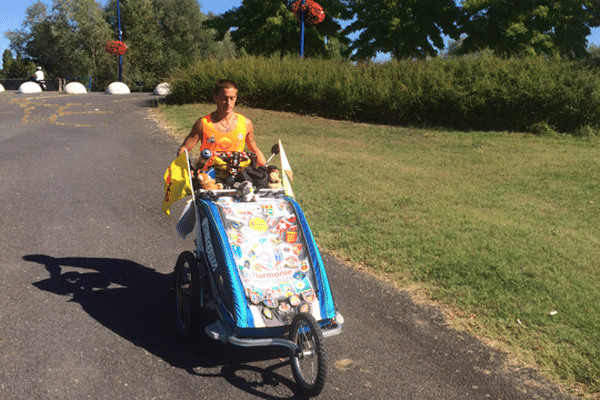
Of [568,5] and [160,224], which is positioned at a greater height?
[568,5]

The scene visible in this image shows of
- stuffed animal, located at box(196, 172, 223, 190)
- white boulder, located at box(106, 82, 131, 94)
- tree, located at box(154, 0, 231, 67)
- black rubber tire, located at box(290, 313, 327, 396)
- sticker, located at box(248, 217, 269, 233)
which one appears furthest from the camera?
tree, located at box(154, 0, 231, 67)

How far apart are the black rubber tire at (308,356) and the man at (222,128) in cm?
191

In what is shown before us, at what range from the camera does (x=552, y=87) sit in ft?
57.9

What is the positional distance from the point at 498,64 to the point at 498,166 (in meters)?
7.53

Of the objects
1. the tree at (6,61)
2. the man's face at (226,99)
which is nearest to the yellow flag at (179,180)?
the man's face at (226,99)

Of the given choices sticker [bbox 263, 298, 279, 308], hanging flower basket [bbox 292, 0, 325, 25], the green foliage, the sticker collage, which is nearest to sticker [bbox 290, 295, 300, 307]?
the sticker collage

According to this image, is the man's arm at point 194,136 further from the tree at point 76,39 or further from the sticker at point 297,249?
the tree at point 76,39

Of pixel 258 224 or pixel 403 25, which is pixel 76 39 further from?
pixel 258 224

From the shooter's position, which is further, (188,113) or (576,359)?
(188,113)

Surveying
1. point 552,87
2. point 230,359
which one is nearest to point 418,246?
point 230,359

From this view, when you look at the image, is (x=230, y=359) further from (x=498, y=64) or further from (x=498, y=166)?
(x=498, y=64)

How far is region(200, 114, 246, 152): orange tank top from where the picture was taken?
5.16 metres

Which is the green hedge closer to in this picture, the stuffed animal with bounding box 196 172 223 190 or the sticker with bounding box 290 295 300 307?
the stuffed animal with bounding box 196 172 223 190

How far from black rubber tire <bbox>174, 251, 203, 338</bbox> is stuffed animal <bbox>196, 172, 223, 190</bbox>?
610mm
